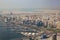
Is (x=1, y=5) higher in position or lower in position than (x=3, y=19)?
higher

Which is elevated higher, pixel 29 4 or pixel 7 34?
pixel 29 4

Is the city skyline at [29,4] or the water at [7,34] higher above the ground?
the city skyline at [29,4]

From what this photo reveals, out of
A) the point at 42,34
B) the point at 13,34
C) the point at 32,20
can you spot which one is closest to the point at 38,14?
the point at 32,20

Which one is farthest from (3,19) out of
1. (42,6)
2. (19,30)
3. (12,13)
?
(42,6)

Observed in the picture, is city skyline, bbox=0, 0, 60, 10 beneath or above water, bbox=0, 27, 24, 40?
above

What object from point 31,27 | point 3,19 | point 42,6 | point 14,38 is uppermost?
point 42,6

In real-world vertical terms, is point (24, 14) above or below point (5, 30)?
above

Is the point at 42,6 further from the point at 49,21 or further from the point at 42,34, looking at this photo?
the point at 42,34

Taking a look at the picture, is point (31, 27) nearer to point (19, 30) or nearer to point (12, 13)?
point (19, 30)

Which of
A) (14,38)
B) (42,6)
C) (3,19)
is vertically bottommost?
(14,38)
